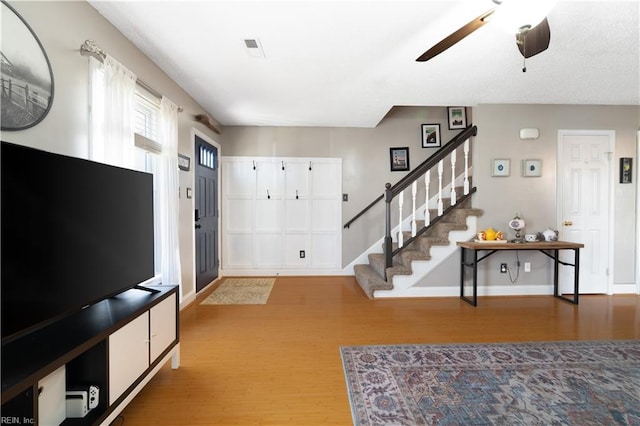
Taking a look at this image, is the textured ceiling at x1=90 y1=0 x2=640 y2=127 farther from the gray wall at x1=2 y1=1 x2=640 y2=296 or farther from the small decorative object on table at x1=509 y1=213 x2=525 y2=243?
the small decorative object on table at x1=509 y1=213 x2=525 y2=243

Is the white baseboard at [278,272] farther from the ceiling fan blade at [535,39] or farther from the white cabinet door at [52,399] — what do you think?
the ceiling fan blade at [535,39]

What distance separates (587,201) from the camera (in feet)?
12.7

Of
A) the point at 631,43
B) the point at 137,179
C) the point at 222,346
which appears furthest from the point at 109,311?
the point at 631,43

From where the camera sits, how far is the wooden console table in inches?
131

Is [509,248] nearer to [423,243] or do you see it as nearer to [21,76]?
[423,243]

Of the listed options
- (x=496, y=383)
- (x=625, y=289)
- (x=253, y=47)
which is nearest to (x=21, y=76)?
(x=253, y=47)

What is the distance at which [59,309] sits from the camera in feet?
4.18

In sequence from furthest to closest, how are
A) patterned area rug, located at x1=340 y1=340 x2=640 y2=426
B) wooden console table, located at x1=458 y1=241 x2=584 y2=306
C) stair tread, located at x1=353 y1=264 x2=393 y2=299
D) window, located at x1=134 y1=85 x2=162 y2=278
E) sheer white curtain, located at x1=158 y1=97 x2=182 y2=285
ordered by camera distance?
stair tread, located at x1=353 y1=264 x2=393 y2=299 < wooden console table, located at x1=458 y1=241 x2=584 y2=306 < sheer white curtain, located at x1=158 y1=97 x2=182 y2=285 < window, located at x1=134 y1=85 x2=162 y2=278 < patterned area rug, located at x1=340 y1=340 x2=640 y2=426

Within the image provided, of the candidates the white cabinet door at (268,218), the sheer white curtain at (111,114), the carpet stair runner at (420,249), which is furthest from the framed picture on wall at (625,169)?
the sheer white curtain at (111,114)

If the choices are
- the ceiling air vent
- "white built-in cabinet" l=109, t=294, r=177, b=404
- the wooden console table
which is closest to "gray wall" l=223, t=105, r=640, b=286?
the wooden console table

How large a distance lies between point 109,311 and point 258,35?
86.5 inches

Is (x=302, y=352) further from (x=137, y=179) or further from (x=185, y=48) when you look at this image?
(x=185, y=48)

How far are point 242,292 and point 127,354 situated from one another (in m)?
2.43

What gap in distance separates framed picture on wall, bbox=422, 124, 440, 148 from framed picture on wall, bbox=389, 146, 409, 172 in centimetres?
35
